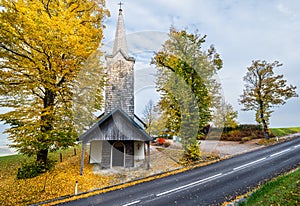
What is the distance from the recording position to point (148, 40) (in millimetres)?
12250

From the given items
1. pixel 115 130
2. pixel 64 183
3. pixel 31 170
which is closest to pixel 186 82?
pixel 115 130

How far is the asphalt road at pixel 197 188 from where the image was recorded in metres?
7.09

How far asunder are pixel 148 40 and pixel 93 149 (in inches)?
389

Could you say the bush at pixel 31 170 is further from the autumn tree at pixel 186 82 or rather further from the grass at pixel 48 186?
the autumn tree at pixel 186 82

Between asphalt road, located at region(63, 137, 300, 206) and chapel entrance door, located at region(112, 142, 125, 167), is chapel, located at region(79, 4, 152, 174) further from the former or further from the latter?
asphalt road, located at region(63, 137, 300, 206)

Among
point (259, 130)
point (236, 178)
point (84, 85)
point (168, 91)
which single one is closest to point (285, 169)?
point (236, 178)

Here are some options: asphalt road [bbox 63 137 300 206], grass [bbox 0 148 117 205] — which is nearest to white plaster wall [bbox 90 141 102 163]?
grass [bbox 0 148 117 205]

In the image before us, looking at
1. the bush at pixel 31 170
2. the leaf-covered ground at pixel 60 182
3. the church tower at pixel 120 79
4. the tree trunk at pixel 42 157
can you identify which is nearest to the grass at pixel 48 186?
the leaf-covered ground at pixel 60 182

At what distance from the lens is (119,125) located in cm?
1276

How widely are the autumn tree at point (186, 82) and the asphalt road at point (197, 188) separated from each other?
4381 millimetres

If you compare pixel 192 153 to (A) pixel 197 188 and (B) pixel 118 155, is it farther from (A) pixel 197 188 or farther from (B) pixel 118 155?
(B) pixel 118 155

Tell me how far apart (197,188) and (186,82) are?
335 inches

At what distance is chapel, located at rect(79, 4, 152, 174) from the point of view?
40.9 feet

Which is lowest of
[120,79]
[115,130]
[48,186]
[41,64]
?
[48,186]
